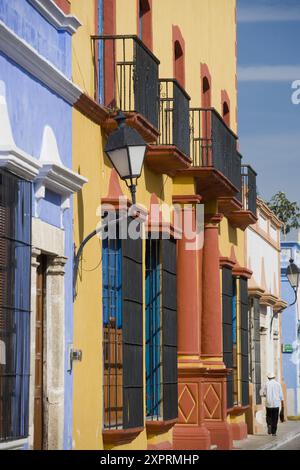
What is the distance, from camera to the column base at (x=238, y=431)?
25.8 meters

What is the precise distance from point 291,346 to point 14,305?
1188 inches

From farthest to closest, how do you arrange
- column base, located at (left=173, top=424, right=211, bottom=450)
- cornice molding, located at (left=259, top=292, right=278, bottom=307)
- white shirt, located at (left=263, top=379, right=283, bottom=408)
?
cornice molding, located at (left=259, top=292, right=278, bottom=307) < white shirt, located at (left=263, top=379, right=283, bottom=408) < column base, located at (left=173, top=424, right=211, bottom=450)

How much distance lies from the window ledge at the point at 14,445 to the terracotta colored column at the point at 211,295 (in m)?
11.3

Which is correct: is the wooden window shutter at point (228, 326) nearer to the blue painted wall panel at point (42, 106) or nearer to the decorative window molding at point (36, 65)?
the blue painted wall panel at point (42, 106)

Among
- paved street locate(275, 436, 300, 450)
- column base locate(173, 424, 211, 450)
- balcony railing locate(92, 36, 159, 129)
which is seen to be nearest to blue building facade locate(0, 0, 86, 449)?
balcony railing locate(92, 36, 159, 129)

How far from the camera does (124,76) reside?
1616cm

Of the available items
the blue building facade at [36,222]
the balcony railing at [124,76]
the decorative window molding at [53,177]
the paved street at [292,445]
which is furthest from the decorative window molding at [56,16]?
the paved street at [292,445]

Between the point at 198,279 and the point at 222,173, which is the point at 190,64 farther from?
the point at 198,279

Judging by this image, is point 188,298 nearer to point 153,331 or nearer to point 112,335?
point 153,331

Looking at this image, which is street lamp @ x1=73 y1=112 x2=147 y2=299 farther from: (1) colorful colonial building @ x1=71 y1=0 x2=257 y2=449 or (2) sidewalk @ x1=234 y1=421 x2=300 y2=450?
(2) sidewalk @ x1=234 y1=421 x2=300 y2=450

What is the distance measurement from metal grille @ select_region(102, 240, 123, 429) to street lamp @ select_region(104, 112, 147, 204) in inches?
71.6

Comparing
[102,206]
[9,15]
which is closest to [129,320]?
[102,206]

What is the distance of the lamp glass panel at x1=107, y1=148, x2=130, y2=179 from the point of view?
13.9 meters

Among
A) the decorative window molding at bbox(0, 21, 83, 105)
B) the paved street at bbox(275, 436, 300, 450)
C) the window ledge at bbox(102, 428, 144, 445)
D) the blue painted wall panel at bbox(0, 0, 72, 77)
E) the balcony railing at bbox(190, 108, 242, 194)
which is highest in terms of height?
the balcony railing at bbox(190, 108, 242, 194)
